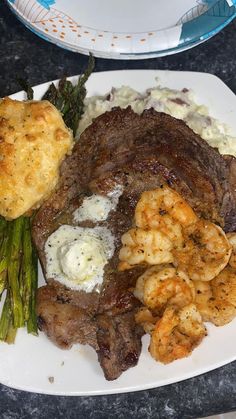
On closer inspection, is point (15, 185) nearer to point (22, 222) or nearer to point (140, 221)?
point (22, 222)

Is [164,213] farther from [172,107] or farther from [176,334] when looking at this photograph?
[172,107]

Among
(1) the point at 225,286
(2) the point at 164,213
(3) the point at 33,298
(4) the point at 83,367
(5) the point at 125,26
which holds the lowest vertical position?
(4) the point at 83,367

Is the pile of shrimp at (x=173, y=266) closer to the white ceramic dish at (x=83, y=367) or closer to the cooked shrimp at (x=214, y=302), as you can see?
the cooked shrimp at (x=214, y=302)

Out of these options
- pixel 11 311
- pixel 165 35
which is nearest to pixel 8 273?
pixel 11 311

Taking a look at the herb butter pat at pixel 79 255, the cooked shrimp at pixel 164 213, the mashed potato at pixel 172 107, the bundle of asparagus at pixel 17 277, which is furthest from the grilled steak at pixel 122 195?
the mashed potato at pixel 172 107

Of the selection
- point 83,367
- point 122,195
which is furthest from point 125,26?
point 83,367
